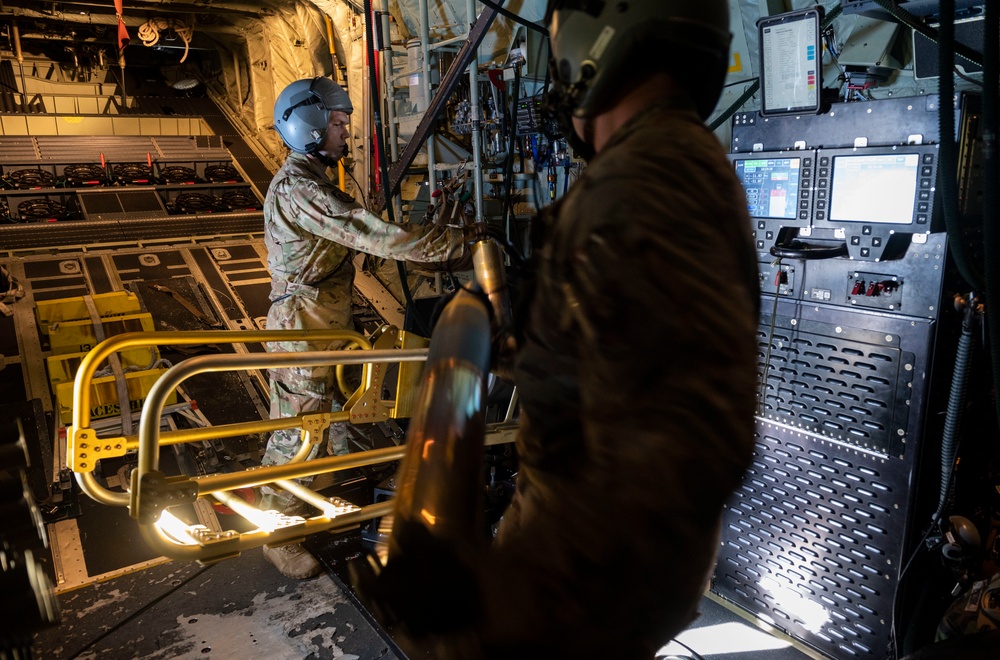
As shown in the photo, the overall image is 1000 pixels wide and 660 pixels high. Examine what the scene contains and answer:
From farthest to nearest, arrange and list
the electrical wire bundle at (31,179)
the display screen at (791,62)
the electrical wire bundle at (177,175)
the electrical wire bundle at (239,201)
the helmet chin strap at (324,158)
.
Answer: the electrical wire bundle at (177,175) → the electrical wire bundle at (239,201) → the electrical wire bundle at (31,179) → the helmet chin strap at (324,158) → the display screen at (791,62)

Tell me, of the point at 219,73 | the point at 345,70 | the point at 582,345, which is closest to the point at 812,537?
the point at 582,345

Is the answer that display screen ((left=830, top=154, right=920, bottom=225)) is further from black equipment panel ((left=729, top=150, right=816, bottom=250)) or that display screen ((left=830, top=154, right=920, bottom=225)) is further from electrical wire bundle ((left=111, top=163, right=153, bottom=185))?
electrical wire bundle ((left=111, top=163, right=153, bottom=185))

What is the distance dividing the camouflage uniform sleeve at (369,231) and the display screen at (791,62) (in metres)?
1.44

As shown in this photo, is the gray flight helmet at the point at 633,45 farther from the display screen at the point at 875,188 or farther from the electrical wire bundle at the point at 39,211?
the electrical wire bundle at the point at 39,211

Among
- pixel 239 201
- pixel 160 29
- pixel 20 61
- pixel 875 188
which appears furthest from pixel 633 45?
pixel 20 61

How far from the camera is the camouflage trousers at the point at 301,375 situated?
3666 mm

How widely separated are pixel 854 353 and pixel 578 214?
2185mm

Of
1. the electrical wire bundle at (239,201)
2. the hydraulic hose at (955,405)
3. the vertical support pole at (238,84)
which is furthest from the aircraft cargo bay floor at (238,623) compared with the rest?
the vertical support pole at (238,84)

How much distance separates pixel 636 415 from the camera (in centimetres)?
77

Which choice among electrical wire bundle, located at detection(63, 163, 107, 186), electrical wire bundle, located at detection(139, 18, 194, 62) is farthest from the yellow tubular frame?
electrical wire bundle, located at detection(139, 18, 194, 62)

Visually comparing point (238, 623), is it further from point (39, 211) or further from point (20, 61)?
point (20, 61)

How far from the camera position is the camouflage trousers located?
12.0 feet

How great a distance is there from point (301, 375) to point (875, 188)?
9.40ft

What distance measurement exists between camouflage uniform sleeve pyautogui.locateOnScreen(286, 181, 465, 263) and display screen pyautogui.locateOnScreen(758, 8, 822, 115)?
1437mm
